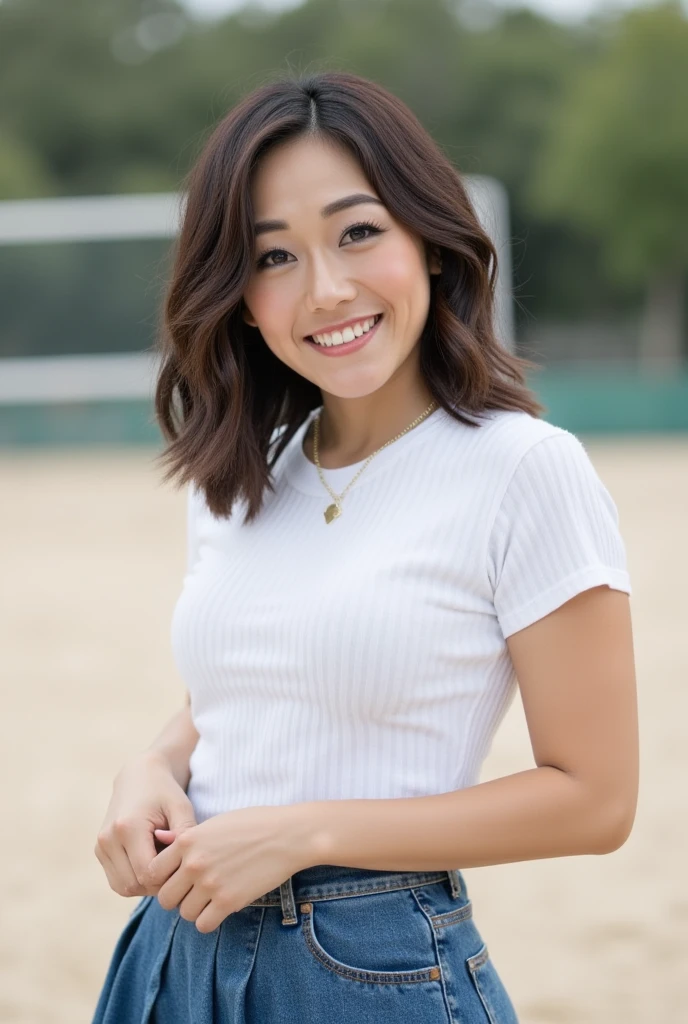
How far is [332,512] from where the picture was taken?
1585mm

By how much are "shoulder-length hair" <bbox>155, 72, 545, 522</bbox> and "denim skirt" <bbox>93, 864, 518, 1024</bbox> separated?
0.52 metres

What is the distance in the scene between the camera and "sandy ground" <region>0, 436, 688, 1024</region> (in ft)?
9.87

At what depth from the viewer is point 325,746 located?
4.66ft

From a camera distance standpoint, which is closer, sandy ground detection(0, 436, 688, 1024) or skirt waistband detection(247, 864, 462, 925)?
skirt waistband detection(247, 864, 462, 925)

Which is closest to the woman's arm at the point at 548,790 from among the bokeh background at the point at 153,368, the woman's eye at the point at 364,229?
the woman's eye at the point at 364,229

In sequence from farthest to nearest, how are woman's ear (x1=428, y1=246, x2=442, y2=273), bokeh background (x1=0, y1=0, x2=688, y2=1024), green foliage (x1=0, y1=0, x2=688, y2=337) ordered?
green foliage (x1=0, y1=0, x2=688, y2=337)
bokeh background (x1=0, y1=0, x2=688, y2=1024)
woman's ear (x1=428, y1=246, x2=442, y2=273)

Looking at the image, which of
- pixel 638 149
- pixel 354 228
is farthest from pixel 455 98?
pixel 354 228

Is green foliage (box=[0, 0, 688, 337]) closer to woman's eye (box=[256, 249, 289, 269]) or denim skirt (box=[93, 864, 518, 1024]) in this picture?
woman's eye (box=[256, 249, 289, 269])

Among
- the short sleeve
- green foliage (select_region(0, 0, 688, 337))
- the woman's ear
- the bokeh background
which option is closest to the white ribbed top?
the short sleeve

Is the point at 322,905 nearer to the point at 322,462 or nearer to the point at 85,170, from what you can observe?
the point at 322,462

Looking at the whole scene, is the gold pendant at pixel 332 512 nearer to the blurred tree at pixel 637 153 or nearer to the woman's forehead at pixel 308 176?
→ the woman's forehead at pixel 308 176

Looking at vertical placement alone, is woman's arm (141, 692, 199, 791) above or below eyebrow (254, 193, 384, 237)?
below

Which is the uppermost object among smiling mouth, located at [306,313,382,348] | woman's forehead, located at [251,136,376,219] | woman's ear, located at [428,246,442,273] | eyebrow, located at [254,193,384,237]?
woman's forehead, located at [251,136,376,219]

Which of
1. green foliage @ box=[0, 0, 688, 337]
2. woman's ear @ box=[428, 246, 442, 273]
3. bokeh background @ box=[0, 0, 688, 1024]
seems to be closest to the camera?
woman's ear @ box=[428, 246, 442, 273]
